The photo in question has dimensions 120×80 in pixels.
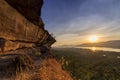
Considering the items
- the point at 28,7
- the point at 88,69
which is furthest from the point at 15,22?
the point at 88,69

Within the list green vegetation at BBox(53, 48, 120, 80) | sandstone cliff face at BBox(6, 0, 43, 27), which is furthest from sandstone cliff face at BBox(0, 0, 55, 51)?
green vegetation at BBox(53, 48, 120, 80)

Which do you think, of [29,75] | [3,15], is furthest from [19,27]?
[29,75]

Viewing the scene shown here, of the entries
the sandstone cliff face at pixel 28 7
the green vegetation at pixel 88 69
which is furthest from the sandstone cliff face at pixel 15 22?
the green vegetation at pixel 88 69

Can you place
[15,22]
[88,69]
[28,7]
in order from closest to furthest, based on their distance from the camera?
[15,22], [28,7], [88,69]

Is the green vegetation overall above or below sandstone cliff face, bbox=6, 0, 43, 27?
below

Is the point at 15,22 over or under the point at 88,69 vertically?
over

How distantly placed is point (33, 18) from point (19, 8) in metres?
3.01

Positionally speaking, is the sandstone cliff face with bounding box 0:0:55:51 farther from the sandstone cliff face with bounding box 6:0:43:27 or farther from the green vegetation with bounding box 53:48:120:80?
the green vegetation with bounding box 53:48:120:80

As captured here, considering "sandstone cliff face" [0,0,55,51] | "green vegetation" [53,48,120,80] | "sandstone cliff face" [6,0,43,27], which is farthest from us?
"green vegetation" [53,48,120,80]

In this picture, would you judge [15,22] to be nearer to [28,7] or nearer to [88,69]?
[28,7]

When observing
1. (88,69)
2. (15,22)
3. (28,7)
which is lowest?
(88,69)

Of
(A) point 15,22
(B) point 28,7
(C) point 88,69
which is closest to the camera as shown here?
(A) point 15,22

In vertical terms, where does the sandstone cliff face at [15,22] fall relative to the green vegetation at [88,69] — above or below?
above

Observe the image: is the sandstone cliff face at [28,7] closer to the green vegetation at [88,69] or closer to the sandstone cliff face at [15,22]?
the sandstone cliff face at [15,22]
